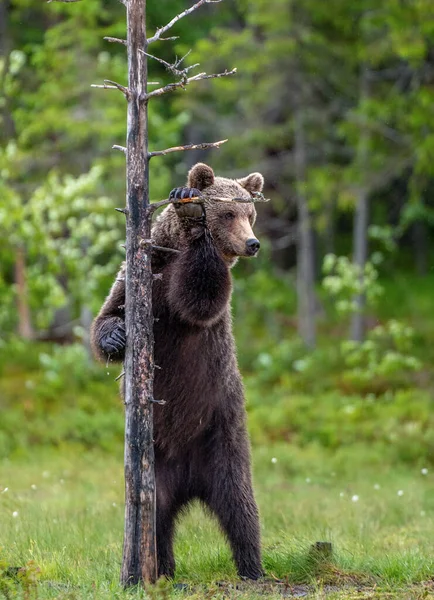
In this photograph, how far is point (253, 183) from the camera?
7.02 m

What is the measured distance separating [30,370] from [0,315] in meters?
3.16

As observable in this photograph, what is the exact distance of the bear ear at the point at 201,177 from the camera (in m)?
6.48

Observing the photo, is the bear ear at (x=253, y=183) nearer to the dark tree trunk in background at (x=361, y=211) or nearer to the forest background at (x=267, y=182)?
the forest background at (x=267, y=182)

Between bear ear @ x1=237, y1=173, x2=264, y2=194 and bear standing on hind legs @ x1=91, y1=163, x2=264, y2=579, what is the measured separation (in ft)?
1.10

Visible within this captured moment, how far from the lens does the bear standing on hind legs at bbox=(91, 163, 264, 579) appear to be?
620cm

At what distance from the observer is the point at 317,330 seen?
71.5 ft

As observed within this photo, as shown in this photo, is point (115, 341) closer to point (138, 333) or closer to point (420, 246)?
point (138, 333)

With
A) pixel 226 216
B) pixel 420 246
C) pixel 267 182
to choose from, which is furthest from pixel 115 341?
pixel 420 246

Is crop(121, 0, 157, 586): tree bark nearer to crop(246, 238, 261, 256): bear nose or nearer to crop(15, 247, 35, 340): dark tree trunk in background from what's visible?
crop(246, 238, 261, 256): bear nose

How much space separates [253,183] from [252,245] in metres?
0.97

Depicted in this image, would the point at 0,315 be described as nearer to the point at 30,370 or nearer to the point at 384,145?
the point at 30,370

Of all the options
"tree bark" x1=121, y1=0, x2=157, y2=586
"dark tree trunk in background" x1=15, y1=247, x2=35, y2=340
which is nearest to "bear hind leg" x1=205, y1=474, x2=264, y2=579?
"tree bark" x1=121, y1=0, x2=157, y2=586

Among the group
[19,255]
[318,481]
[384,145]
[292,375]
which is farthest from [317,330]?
[318,481]

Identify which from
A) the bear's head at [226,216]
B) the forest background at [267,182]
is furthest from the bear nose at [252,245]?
the forest background at [267,182]
